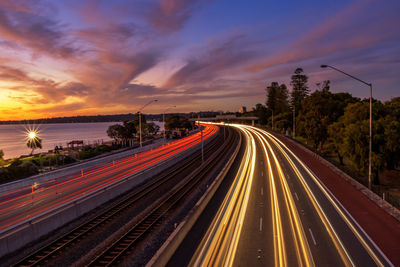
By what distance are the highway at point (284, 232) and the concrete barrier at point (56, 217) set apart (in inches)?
410

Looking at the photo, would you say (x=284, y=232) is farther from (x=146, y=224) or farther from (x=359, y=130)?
(x=359, y=130)

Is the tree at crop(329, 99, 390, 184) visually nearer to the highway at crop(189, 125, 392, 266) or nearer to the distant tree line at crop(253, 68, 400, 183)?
the distant tree line at crop(253, 68, 400, 183)

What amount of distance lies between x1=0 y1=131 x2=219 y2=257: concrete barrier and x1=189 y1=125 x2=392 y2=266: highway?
10.4 meters

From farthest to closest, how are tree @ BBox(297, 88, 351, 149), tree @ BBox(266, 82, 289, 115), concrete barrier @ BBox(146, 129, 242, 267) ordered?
tree @ BBox(266, 82, 289, 115) < tree @ BBox(297, 88, 351, 149) < concrete barrier @ BBox(146, 129, 242, 267)

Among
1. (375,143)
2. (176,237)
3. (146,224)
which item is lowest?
(146,224)

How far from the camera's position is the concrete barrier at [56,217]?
47.6ft

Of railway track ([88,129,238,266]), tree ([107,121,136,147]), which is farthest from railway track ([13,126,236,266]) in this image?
tree ([107,121,136,147])

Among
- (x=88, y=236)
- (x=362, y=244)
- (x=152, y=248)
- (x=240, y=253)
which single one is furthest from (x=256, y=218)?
(x=88, y=236)

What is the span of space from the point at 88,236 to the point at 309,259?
13.9 meters

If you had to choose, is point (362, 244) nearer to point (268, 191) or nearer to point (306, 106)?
point (268, 191)

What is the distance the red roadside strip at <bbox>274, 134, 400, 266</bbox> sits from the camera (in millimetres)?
14516

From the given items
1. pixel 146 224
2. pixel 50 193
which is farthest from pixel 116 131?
pixel 146 224

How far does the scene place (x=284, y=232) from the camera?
16406 millimetres

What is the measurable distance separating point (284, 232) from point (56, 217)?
51.5 ft
